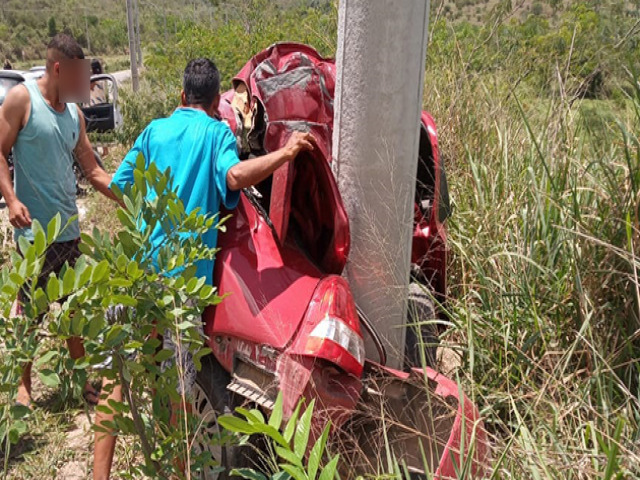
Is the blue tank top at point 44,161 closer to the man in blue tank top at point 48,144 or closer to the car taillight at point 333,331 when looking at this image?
the man in blue tank top at point 48,144

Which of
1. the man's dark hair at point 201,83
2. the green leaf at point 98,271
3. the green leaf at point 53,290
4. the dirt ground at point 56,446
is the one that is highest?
the man's dark hair at point 201,83

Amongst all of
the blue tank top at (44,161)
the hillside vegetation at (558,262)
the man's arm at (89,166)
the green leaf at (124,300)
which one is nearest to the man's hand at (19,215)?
the blue tank top at (44,161)

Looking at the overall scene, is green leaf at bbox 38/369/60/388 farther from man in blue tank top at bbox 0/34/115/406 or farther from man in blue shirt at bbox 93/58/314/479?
man in blue tank top at bbox 0/34/115/406

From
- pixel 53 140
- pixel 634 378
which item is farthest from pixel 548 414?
pixel 53 140

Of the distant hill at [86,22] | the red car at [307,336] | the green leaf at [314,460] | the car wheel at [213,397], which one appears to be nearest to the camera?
the green leaf at [314,460]

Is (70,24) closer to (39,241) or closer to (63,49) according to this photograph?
(63,49)

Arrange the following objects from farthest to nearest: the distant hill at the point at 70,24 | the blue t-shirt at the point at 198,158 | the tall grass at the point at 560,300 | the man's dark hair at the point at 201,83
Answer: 1. the distant hill at the point at 70,24
2. the man's dark hair at the point at 201,83
3. the blue t-shirt at the point at 198,158
4. the tall grass at the point at 560,300

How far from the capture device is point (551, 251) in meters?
2.62

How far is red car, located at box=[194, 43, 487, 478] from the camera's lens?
2.29 meters

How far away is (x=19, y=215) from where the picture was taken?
135 inches

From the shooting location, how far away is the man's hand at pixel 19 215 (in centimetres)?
344

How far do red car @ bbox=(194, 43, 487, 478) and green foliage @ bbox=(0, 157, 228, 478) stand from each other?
0.71 ft

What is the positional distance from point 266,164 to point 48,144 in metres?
1.84

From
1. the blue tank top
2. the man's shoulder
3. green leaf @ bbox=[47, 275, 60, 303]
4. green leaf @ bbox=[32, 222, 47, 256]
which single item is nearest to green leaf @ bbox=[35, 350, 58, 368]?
green leaf @ bbox=[47, 275, 60, 303]
